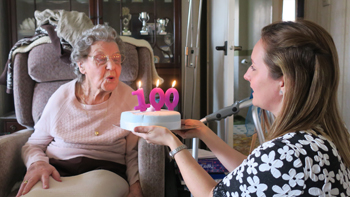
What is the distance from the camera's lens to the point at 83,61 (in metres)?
1.53

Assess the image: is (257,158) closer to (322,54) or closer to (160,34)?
(322,54)

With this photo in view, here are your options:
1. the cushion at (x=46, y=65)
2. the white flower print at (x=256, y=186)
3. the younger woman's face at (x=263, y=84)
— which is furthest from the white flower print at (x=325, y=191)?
the cushion at (x=46, y=65)

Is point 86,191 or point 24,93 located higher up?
point 24,93

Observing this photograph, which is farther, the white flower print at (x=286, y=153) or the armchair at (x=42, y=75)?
the armchair at (x=42, y=75)

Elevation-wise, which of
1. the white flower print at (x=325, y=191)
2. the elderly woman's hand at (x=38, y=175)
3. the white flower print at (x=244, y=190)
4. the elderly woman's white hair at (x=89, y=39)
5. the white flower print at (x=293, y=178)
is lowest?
the elderly woman's hand at (x=38, y=175)

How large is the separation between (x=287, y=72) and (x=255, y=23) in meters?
2.49

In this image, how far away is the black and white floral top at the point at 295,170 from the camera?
0.65 meters

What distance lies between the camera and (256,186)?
0.68m

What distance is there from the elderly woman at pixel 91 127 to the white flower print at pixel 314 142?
2.98 ft

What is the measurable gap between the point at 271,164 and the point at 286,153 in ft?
0.15

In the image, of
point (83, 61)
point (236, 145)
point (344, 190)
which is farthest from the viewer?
point (236, 145)

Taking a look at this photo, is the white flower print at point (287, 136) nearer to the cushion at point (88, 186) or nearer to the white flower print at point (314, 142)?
the white flower print at point (314, 142)

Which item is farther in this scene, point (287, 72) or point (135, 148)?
point (135, 148)

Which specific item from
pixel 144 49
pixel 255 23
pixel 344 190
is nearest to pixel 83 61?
pixel 144 49
